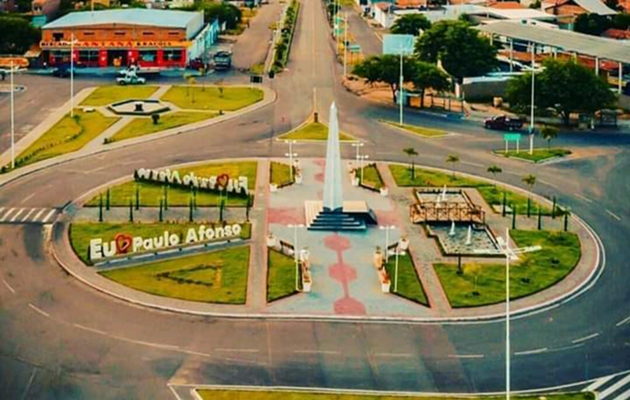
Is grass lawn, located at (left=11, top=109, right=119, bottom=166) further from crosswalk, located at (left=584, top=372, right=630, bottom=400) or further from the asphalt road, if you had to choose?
crosswalk, located at (left=584, top=372, right=630, bottom=400)

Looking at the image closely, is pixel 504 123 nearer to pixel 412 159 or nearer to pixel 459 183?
pixel 412 159

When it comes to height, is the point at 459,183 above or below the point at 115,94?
below

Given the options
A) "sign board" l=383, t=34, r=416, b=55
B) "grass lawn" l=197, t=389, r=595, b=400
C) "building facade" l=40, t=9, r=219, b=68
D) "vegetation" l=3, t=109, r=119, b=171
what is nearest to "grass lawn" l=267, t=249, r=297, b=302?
"grass lawn" l=197, t=389, r=595, b=400

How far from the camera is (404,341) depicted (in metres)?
59.4

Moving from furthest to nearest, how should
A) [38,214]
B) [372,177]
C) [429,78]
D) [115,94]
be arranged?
[115,94]
[429,78]
[372,177]
[38,214]

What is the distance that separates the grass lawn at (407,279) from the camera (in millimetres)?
Result: 66125

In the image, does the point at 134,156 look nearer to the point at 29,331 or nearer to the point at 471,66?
the point at 29,331

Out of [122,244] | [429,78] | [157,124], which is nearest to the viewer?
[122,244]

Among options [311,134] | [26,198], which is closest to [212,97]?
[311,134]

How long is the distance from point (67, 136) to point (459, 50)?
65233 millimetres

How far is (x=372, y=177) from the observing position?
96688 millimetres

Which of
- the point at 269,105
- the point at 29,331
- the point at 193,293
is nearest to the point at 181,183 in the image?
the point at 193,293

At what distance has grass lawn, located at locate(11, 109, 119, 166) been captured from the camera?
104 meters

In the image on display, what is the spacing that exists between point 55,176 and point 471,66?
249 feet
